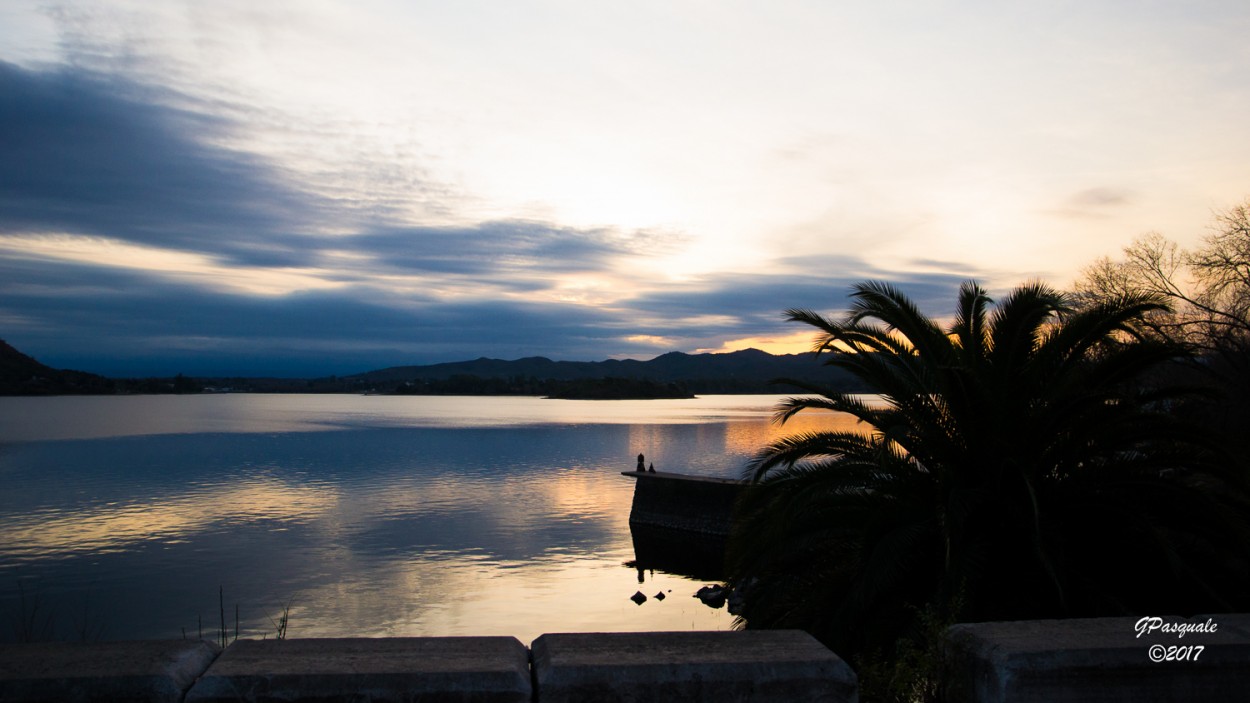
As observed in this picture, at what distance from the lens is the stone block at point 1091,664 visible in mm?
2951

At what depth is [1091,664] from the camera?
9.77ft

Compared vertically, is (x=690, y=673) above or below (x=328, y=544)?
above

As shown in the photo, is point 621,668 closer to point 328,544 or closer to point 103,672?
point 103,672

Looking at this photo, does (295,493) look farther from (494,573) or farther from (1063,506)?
(1063,506)

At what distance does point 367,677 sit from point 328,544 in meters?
34.8

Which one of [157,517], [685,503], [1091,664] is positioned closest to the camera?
[1091,664]

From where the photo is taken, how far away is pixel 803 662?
290cm

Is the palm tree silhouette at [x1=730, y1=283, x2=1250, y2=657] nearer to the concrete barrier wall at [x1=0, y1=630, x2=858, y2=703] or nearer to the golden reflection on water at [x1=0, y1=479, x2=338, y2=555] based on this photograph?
the concrete barrier wall at [x1=0, y1=630, x2=858, y2=703]

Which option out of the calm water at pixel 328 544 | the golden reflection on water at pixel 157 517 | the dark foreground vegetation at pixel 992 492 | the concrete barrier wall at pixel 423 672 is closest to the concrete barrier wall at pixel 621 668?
the concrete barrier wall at pixel 423 672

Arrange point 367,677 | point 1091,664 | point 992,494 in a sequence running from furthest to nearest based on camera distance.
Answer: point 992,494, point 1091,664, point 367,677

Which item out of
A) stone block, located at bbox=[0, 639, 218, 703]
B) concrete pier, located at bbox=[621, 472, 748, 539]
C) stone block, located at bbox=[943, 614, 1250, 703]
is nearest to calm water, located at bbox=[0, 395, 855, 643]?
concrete pier, located at bbox=[621, 472, 748, 539]

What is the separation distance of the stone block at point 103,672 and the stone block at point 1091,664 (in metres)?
2.63

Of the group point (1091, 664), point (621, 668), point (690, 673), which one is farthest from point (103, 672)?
point (1091, 664)

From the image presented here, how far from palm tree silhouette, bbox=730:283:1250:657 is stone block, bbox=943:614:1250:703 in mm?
4608
